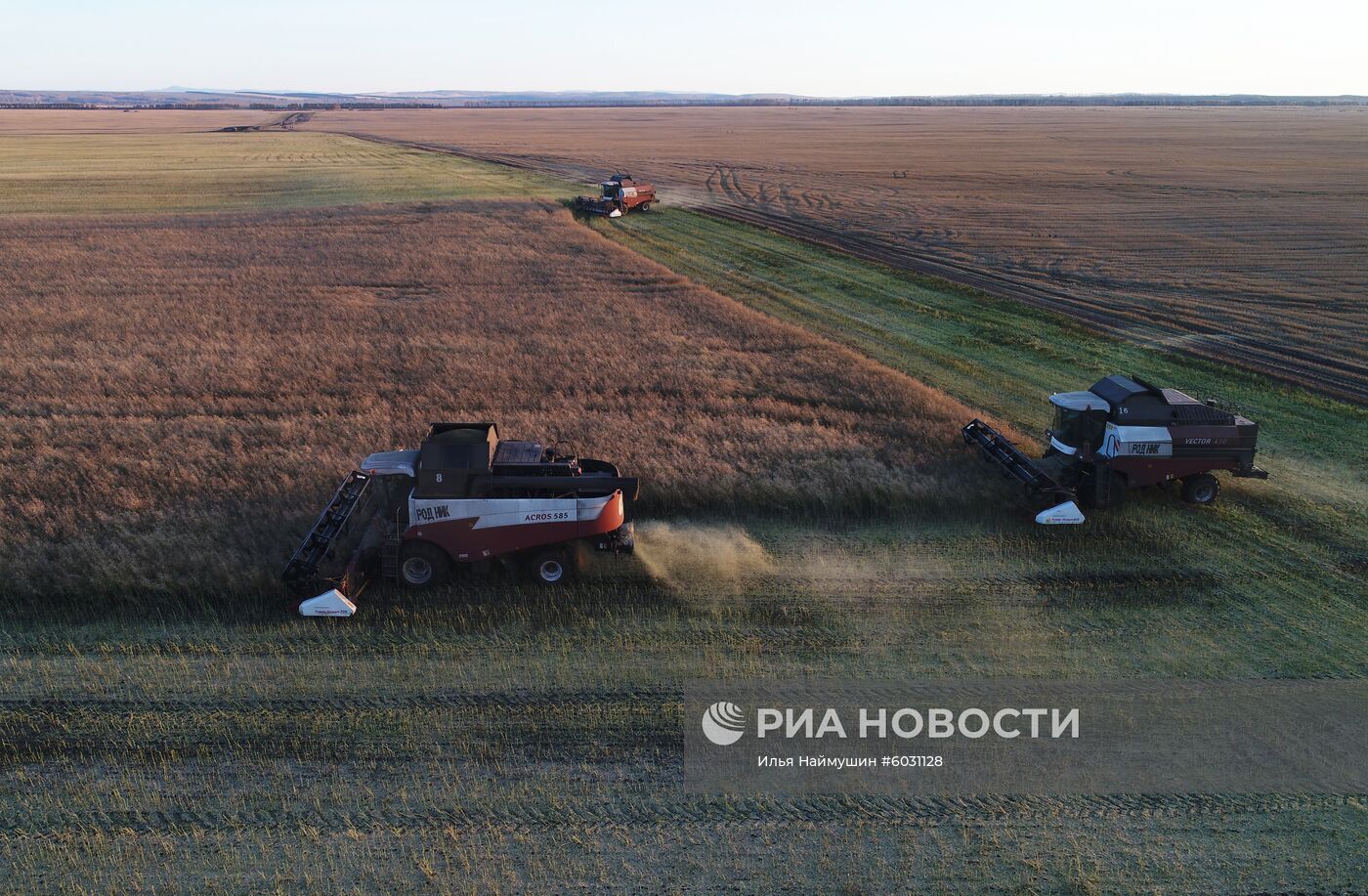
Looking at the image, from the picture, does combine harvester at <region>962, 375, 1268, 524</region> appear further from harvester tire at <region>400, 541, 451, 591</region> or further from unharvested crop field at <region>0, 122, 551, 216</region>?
unharvested crop field at <region>0, 122, 551, 216</region>

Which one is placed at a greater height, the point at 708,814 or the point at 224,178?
→ the point at 224,178

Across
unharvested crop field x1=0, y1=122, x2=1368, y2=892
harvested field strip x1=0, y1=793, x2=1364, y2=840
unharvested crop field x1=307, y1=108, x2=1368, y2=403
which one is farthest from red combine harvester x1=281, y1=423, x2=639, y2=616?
unharvested crop field x1=307, y1=108, x2=1368, y2=403

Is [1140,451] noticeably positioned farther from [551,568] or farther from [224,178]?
[224,178]

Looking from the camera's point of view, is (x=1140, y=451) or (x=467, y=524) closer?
(x=467, y=524)

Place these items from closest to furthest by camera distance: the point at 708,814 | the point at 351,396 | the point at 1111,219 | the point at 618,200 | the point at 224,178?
the point at 708,814
the point at 351,396
the point at 1111,219
the point at 618,200
the point at 224,178

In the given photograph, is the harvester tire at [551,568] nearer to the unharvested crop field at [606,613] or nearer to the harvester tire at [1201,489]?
the unharvested crop field at [606,613]

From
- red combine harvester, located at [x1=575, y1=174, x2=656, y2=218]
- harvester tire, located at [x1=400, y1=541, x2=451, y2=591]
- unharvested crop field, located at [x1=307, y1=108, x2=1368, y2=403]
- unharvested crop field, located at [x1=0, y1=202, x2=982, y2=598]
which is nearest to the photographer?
harvester tire, located at [x1=400, y1=541, x2=451, y2=591]

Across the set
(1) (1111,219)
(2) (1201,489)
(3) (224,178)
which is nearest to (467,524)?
(2) (1201,489)
